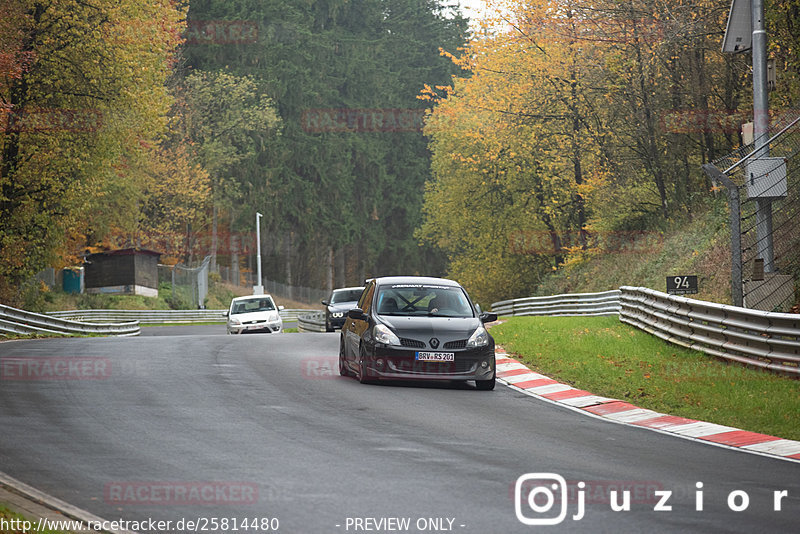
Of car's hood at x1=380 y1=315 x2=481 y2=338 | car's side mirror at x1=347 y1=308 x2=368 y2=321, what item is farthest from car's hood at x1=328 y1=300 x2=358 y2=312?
car's hood at x1=380 y1=315 x2=481 y2=338

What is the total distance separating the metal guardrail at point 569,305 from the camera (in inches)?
1198

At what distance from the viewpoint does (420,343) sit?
15.2 meters

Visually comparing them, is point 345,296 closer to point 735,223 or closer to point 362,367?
point 362,367

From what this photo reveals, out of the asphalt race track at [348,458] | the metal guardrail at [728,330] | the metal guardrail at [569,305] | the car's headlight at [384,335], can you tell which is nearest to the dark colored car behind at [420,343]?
the car's headlight at [384,335]

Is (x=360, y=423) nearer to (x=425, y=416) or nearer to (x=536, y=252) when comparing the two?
(x=425, y=416)

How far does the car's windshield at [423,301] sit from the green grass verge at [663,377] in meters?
2.05

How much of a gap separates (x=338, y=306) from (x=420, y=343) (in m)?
20.4

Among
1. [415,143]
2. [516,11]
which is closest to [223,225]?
[415,143]

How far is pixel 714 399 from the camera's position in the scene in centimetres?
1351

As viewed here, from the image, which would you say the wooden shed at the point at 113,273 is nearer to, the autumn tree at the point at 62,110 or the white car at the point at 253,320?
the white car at the point at 253,320

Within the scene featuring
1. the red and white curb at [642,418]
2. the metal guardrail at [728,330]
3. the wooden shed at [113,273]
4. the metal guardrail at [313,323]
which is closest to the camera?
the red and white curb at [642,418]

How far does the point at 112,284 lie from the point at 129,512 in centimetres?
5422

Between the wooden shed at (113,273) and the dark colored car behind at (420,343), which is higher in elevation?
the wooden shed at (113,273)

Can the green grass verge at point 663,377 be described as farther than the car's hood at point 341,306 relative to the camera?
No
